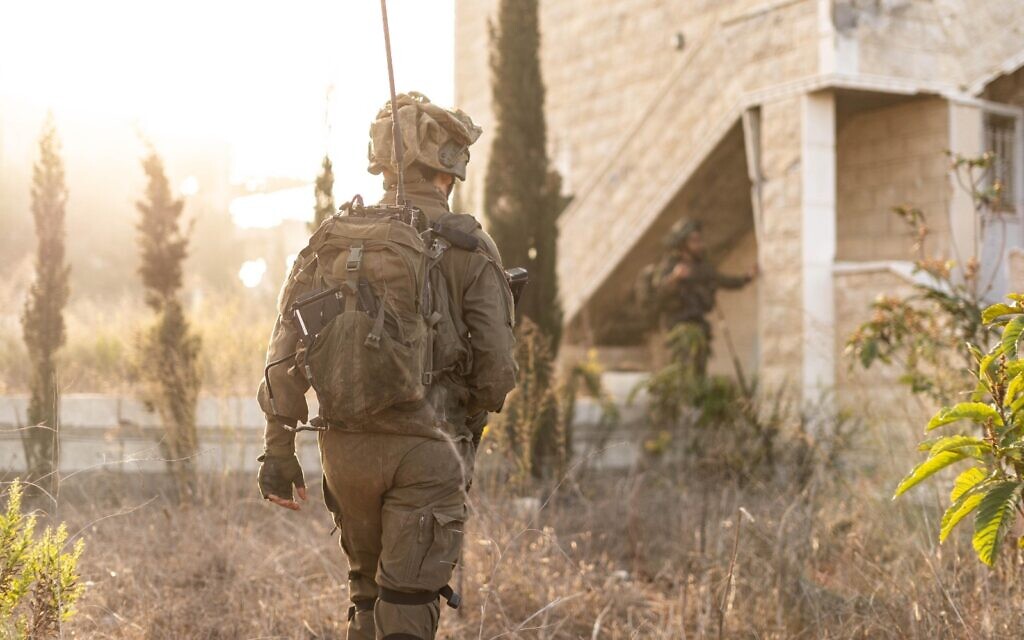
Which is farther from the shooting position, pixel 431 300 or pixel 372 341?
pixel 431 300

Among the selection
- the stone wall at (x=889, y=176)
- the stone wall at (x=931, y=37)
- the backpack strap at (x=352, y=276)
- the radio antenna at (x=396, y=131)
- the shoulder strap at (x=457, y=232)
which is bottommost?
the backpack strap at (x=352, y=276)

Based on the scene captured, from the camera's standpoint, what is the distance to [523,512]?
6297 millimetres

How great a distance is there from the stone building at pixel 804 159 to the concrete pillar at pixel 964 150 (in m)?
0.02

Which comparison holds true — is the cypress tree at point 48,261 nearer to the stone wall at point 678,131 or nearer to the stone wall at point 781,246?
the stone wall at point 781,246

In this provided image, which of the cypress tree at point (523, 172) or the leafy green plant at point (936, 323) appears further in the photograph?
the cypress tree at point (523, 172)

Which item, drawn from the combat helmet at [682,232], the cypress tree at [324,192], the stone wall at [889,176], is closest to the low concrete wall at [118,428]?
the cypress tree at [324,192]

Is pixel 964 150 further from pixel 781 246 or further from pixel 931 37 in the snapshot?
pixel 781 246

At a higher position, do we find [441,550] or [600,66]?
[600,66]

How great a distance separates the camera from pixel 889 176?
11727 millimetres

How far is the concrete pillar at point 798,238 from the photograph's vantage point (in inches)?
414

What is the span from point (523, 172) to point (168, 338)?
3.30 m

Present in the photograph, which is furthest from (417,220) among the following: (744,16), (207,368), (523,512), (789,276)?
(744,16)

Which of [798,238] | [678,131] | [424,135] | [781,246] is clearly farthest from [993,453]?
[678,131]

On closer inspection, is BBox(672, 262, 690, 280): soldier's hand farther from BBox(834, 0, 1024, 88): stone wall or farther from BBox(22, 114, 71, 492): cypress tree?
BBox(22, 114, 71, 492): cypress tree
